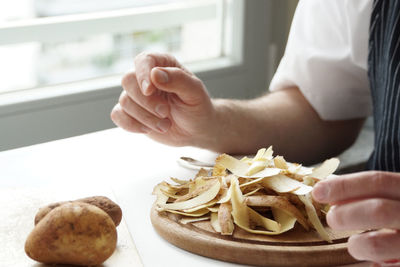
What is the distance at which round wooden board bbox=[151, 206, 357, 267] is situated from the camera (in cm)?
79

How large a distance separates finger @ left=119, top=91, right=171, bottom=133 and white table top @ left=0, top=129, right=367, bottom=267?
5 cm

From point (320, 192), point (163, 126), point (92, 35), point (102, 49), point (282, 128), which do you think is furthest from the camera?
point (102, 49)

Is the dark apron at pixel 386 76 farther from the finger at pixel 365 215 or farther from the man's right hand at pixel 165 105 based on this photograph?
the finger at pixel 365 215

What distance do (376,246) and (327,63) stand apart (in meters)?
0.84

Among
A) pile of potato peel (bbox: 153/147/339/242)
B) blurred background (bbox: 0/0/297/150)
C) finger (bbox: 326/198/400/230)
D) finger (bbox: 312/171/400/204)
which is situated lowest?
blurred background (bbox: 0/0/297/150)

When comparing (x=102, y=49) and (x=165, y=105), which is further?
(x=102, y=49)

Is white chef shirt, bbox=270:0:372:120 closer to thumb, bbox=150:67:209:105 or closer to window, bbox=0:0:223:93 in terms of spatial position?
thumb, bbox=150:67:209:105

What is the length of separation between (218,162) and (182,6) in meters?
1.31

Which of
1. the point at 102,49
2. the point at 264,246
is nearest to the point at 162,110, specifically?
the point at 264,246

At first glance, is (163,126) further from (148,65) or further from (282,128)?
(282,128)

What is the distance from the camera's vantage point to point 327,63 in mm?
1504

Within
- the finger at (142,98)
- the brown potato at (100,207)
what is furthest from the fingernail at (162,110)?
the brown potato at (100,207)

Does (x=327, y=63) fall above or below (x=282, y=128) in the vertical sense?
above

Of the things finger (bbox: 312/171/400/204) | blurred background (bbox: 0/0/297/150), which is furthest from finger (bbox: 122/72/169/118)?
blurred background (bbox: 0/0/297/150)
